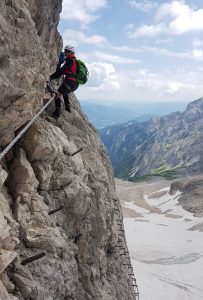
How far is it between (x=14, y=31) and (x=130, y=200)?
122352 mm

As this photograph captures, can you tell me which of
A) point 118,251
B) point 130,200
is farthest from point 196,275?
Result: point 130,200

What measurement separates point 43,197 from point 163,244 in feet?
226

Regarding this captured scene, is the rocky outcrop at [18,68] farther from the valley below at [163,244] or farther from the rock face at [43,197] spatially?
the valley below at [163,244]

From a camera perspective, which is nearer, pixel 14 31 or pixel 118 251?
pixel 14 31

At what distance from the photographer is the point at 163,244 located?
3123 inches

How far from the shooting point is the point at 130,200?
13175cm

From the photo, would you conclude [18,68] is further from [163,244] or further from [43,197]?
[163,244]

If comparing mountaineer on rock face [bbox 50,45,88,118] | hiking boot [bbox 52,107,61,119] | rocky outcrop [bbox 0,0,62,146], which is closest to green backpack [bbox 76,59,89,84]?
mountaineer on rock face [bbox 50,45,88,118]

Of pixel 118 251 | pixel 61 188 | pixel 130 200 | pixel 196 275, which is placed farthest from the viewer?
pixel 130 200

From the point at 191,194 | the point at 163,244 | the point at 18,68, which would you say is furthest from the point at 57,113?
the point at 191,194

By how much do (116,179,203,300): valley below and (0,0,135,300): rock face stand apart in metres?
28.8

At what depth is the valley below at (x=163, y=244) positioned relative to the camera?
4878 centimetres

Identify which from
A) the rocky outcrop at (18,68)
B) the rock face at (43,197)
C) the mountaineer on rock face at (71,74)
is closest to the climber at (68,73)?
the mountaineer on rock face at (71,74)

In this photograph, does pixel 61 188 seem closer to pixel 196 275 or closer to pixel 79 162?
pixel 79 162
